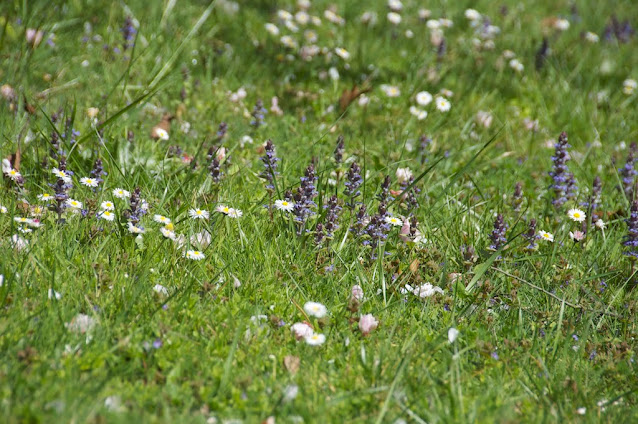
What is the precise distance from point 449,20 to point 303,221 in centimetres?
400

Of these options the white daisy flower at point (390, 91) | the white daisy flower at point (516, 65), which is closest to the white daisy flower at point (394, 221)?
the white daisy flower at point (390, 91)

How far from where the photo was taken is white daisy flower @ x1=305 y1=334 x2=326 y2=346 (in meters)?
2.62

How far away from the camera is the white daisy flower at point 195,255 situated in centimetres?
292

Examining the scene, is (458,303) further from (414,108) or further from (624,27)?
(624,27)

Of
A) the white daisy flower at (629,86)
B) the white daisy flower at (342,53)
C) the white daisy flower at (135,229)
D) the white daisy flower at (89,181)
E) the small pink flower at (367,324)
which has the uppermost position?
the white daisy flower at (135,229)

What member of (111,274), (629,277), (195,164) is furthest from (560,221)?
(111,274)

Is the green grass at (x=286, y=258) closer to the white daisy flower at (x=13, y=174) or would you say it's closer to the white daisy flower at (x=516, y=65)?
the white daisy flower at (x=13, y=174)

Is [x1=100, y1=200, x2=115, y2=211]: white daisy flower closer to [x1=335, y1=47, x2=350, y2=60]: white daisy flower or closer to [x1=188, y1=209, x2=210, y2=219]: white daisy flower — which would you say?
[x1=188, y1=209, x2=210, y2=219]: white daisy flower

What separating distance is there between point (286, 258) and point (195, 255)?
42cm

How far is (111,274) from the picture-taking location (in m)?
2.82

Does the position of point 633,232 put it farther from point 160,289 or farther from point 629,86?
point 629,86

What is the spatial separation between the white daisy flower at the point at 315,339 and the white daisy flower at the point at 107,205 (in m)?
1.21

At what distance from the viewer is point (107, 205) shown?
3281 millimetres

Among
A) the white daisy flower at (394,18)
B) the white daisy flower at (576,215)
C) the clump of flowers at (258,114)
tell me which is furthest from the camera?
the white daisy flower at (394,18)
